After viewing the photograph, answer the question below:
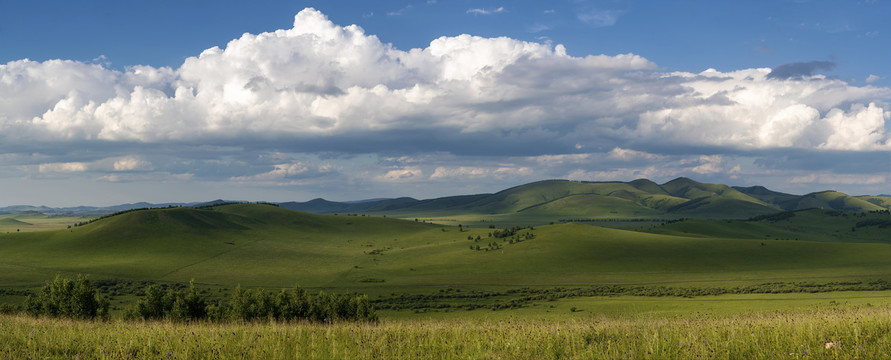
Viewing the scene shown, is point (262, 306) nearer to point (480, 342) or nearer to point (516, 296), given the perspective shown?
point (480, 342)

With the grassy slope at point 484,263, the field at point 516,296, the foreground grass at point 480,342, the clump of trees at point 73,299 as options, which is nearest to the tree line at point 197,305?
the clump of trees at point 73,299

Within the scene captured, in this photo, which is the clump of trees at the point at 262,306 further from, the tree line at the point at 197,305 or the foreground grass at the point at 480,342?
the foreground grass at the point at 480,342

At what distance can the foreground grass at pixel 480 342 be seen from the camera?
11.4 meters

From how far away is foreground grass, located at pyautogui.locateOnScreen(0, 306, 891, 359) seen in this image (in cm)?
1142

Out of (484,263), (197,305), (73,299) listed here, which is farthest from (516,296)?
(73,299)

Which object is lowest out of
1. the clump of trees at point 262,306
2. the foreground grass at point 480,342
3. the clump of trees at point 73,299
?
the clump of trees at point 262,306

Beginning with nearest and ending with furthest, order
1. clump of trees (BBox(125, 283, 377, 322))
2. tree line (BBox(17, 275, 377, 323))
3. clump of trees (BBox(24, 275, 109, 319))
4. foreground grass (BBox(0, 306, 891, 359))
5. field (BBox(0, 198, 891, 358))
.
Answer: foreground grass (BBox(0, 306, 891, 359)), field (BBox(0, 198, 891, 358)), clump of trees (BBox(24, 275, 109, 319)), tree line (BBox(17, 275, 377, 323)), clump of trees (BBox(125, 283, 377, 322))

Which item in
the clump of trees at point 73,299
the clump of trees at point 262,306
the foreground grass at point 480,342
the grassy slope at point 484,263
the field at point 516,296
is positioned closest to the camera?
the foreground grass at point 480,342

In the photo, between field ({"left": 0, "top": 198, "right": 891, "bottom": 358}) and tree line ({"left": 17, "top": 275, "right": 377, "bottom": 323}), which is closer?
field ({"left": 0, "top": 198, "right": 891, "bottom": 358})

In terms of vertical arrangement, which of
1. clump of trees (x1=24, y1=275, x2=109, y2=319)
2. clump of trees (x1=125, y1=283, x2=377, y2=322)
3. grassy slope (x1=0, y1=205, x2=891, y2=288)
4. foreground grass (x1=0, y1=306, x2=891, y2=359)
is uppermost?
Answer: foreground grass (x1=0, y1=306, x2=891, y2=359)

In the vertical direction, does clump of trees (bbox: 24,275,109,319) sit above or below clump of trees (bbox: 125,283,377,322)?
above

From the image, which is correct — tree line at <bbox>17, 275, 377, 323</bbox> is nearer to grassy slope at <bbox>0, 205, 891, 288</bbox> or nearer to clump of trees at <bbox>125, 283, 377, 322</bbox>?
clump of trees at <bbox>125, 283, 377, 322</bbox>

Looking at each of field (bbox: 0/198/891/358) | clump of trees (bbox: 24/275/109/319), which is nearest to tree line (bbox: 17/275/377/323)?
clump of trees (bbox: 24/275/109/319)

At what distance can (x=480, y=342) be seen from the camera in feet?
40.6
